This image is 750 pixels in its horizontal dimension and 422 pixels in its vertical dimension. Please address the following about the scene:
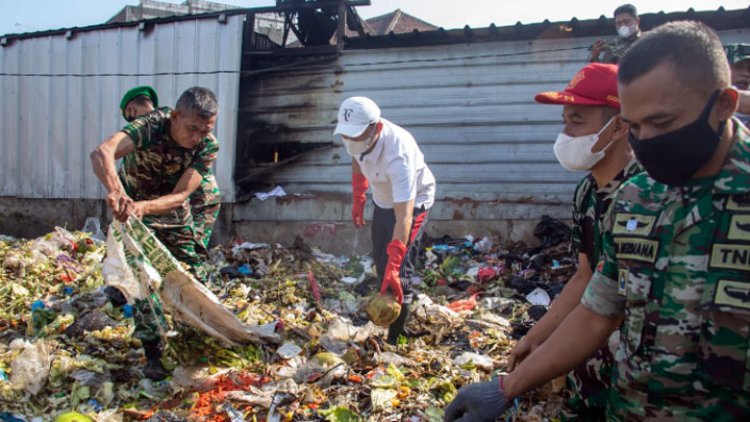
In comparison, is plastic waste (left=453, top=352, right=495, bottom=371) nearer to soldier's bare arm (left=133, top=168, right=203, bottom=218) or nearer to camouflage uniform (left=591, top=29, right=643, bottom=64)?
soldier's bare arm (left=133, top=168, right=203, bottom=218)

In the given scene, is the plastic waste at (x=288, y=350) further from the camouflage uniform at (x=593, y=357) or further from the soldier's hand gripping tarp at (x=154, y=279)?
the camouflage uniform at (x=593, y=357)

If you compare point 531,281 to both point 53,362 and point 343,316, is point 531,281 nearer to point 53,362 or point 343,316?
point 343,316

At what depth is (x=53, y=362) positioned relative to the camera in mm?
3857

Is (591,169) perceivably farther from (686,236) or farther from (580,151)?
(686,236)

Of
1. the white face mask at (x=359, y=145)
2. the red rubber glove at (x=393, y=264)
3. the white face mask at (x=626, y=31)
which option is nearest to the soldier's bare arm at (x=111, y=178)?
the white face mask at (x=359, y=145)

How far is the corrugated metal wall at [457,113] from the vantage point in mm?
7914

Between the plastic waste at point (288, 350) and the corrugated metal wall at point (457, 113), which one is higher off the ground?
the corrugated metal wall at point (457, 113)

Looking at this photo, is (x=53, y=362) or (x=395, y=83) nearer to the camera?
(x=53, y=362)

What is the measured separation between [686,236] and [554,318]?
90 centimetres

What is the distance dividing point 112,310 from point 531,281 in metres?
4.32

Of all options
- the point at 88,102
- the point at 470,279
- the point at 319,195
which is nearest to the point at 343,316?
the point at 470,279

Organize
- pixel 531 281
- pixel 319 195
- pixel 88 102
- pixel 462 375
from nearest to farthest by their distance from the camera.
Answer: pixel 462 375, pixel 531 281, pixel 319 195, pixel 88 102

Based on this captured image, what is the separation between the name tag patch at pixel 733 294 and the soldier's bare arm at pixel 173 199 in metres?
3.12

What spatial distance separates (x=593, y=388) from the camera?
83.0 inches
